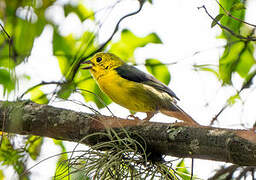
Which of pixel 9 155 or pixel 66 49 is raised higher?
pixel 66 49

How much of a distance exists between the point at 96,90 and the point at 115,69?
0.43 m

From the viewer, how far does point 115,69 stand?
12.6 ft

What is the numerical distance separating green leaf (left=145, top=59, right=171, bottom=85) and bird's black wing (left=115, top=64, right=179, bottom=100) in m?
0.23

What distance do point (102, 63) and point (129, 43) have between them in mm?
773

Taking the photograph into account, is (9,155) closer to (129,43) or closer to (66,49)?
(66,49)

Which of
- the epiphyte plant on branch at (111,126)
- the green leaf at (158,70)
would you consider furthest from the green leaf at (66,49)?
the green leaf at (158,70)

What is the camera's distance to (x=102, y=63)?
13.0 ft

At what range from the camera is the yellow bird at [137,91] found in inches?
134

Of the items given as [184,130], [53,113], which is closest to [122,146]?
[184,130]

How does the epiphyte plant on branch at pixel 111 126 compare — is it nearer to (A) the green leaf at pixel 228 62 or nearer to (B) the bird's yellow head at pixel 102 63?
(A) the green leaf at pixel 228 62

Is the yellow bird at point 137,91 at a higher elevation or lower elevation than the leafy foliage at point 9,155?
higher

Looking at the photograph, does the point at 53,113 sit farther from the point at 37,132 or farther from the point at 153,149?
the point at 153,149

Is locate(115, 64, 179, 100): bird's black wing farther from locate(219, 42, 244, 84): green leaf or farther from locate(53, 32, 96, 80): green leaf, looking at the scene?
locate(219, 42, 244, 84): green leaf

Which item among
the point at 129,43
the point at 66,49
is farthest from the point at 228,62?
the point at 66,49
